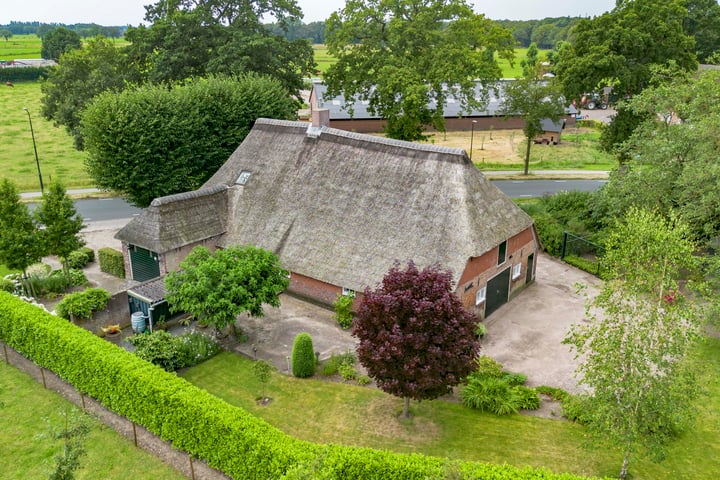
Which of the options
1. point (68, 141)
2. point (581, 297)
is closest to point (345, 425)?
point (581, 297)

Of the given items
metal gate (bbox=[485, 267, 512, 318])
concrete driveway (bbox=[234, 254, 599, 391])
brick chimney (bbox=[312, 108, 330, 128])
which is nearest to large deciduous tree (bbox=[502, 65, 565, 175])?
concrete driveway (bbox=[234, 254, 599, 391])

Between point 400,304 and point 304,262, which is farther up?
point 400,304

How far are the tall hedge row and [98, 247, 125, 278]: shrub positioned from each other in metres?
8.16

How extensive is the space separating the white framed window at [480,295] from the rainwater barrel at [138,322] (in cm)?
1491

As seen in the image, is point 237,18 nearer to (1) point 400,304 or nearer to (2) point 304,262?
(2) point 304,262

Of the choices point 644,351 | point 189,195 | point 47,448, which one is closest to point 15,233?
point 189,195

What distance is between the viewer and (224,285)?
23766 mm

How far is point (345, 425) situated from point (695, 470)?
10939 mm

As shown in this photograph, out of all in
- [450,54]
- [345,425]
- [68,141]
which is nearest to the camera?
[345,425]

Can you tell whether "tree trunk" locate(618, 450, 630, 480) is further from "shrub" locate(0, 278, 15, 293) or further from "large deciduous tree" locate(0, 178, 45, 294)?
"shrub" locate(0, 278, 15, 293)

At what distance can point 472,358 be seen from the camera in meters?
19.1

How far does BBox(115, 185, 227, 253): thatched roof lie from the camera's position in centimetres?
2947

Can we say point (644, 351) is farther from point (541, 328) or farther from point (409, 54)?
point (409, 54)

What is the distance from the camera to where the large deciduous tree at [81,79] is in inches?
1994
